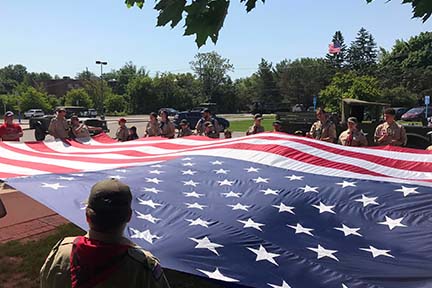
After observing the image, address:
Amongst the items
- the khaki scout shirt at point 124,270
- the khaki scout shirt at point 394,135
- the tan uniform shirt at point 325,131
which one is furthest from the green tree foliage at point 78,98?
the khaki scout shirt at point 124,270

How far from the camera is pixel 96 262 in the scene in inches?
75.2

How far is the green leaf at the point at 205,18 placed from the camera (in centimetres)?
240

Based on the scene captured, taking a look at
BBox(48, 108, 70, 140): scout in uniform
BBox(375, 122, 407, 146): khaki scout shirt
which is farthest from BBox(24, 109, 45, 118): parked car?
BBox(375, 122, 407, 146): khaki scout shirt

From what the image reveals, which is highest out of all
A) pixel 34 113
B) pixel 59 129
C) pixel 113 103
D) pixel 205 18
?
pixel 205 18

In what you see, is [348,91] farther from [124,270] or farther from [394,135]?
[124,270]

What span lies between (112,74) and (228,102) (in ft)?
141

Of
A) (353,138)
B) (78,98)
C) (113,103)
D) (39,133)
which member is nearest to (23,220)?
(353,138)

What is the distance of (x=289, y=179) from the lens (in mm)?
4914

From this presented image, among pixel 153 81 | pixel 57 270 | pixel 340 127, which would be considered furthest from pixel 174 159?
pixel 153 81

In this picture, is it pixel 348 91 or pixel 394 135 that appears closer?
pixel 394 135

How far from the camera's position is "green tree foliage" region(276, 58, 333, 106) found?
82312 mm

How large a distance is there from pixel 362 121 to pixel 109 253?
12.6 meters

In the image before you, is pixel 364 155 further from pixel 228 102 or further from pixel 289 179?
pixel 228 102

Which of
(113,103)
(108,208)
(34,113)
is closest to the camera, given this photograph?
(108,208)
